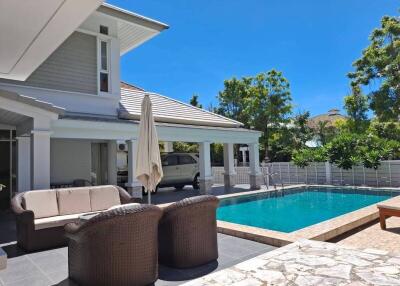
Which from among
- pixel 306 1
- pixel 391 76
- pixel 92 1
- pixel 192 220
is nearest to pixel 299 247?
pixel 192 220

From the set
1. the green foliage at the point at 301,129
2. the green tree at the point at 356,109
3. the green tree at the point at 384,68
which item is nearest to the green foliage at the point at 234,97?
the green foliage at the point at 301,129

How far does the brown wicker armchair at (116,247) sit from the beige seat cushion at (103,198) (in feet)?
10.0

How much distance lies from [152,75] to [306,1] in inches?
704

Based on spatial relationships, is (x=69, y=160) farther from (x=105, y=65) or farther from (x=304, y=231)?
(x=304, y=231)

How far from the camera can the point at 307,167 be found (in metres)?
17.8

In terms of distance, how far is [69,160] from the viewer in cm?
1148

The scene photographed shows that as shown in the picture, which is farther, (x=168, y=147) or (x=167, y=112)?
(x=168, y=147)

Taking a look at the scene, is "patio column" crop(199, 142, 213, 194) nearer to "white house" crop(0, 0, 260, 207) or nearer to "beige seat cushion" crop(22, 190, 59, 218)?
"white house" crop(0, 0, 260, 207)

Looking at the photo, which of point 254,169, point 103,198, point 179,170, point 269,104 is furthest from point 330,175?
point 103,198

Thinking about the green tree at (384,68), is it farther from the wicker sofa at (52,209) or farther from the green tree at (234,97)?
the wicker sofa at (52,209)

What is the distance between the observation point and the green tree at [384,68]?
19219mm

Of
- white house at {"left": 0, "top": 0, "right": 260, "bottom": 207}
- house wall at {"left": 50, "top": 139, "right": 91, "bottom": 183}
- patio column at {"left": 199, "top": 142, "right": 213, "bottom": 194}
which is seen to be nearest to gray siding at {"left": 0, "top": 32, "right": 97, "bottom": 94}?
white house at {"left": 0, "top": 0, "right": 260, "bottom": 207}

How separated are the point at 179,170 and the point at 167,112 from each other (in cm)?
323

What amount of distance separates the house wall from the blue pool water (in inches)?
212
